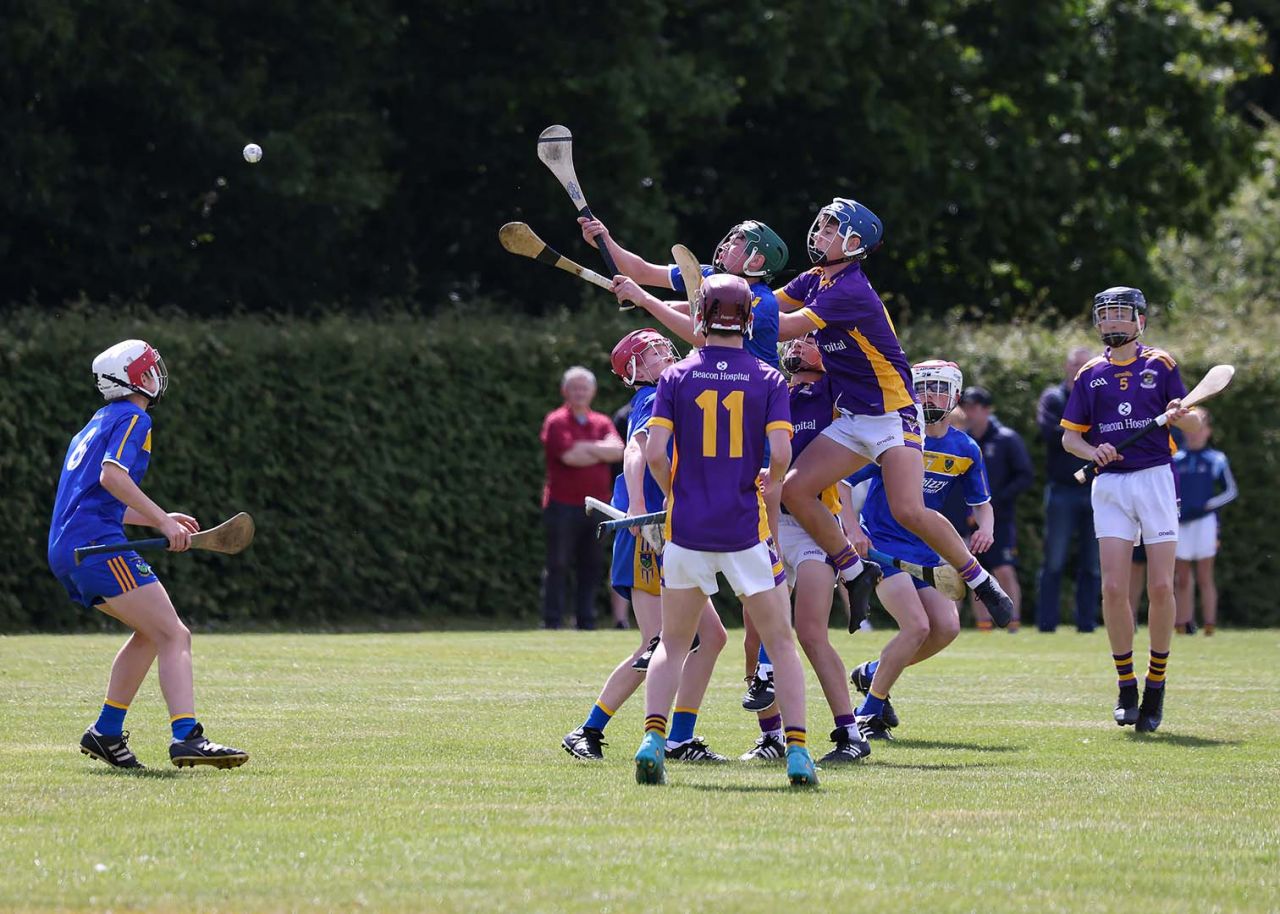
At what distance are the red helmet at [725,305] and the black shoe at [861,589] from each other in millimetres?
1804

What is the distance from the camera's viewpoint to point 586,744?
9234mm

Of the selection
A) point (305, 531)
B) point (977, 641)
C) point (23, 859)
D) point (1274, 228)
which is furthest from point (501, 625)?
point (1274, 228)

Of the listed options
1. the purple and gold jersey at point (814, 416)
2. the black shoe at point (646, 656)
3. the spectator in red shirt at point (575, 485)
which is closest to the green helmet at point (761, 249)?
the purple and gold jersey at point (814, 416)

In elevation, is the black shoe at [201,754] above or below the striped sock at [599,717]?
below

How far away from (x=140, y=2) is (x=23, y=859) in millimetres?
16328

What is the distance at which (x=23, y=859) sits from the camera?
6.45m

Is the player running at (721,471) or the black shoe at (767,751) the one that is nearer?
the player running at (721,471)

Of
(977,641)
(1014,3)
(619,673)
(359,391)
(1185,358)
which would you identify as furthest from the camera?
(1014,3)

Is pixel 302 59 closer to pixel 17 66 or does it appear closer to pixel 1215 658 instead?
pixel 17 66

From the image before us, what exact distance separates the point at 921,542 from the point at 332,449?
33.7ft

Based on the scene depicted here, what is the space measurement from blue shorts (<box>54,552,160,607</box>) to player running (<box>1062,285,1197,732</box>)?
5.20m

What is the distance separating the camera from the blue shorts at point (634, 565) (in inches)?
374

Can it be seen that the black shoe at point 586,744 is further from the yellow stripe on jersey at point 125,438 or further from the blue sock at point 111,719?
the yellow stripe on jersey at point 125,438

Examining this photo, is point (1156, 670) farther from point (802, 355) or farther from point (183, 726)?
point (183, 726)
